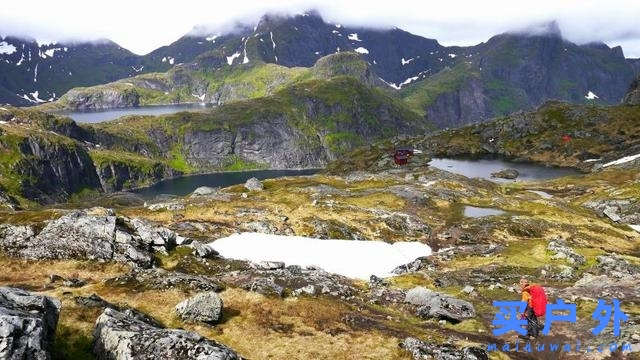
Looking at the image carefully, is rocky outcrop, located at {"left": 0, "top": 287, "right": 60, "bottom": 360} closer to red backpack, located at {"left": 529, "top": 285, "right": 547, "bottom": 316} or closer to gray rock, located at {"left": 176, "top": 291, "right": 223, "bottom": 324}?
gray rock, located at {"left": 176, "top": 291, "right": 223, "bottom": 324}

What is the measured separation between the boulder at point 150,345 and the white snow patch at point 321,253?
33081 millimetres

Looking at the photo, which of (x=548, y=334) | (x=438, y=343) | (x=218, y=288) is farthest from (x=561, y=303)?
(x=218, y=288)

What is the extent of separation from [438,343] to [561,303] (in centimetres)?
1573

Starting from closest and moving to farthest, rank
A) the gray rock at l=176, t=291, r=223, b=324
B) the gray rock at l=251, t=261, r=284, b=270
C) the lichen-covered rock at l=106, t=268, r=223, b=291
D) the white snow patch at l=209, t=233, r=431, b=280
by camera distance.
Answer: the gray rock at l=176, t=291, r=223, b=324 → the lichen-covered rock at l=106, t=268, r=223, b=291 → the gray rock at l=251, t=261, r=284, b=270 → the white snow patch at l=209, t=233, r=431, b=280

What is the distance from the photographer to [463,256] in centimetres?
6706

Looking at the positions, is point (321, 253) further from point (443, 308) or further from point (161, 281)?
point (161, 281)

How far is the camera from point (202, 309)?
108 feet

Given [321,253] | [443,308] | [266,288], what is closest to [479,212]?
[321,253]

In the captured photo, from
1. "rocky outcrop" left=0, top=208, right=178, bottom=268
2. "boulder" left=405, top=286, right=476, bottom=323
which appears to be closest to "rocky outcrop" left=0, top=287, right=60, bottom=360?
"rocky outcrop" left=0, top=208, right=178, bottom=268

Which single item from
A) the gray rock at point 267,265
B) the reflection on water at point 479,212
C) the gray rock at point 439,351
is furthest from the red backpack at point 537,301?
the reflection on water at point 479,212

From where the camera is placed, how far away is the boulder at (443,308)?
38906 mm

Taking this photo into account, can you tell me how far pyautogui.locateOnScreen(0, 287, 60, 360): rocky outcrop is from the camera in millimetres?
18891

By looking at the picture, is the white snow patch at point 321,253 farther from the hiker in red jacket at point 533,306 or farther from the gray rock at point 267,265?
the hiker in red jacket at point 533,306

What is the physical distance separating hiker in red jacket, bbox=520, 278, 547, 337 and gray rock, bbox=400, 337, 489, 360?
5.74 metres
